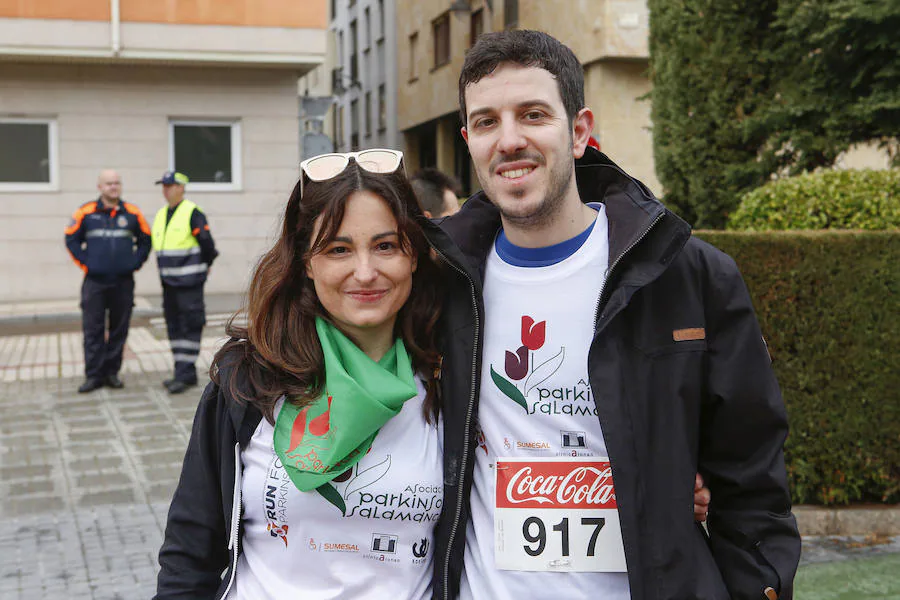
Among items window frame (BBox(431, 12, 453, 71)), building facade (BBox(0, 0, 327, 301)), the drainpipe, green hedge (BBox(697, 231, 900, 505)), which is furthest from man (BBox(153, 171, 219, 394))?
window frame (BBox(431, 12, 453, 71))

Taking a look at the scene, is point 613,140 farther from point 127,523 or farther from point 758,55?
point 127,523

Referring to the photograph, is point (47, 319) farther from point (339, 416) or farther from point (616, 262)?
point (616, 262)

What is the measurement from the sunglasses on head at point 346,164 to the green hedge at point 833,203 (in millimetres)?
4166

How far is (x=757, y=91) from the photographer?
9.33m

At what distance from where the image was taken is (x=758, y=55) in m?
9.11

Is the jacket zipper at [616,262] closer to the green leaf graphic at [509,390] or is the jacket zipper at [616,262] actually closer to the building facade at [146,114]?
the green leaf graphic at [509,390]

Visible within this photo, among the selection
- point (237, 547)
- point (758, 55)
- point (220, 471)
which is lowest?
point (237, 547)

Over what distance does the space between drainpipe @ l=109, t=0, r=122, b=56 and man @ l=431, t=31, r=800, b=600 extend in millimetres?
16100

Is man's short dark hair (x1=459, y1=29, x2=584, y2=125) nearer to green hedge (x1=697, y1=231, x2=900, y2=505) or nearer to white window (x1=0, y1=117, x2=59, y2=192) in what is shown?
green hedge (x1=697, y1=231, x2=900, y2=505)

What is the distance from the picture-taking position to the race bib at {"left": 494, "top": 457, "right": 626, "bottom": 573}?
87.8 inches

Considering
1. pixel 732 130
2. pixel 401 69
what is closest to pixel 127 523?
pixel 732 130

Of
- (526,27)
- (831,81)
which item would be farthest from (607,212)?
(526,27)

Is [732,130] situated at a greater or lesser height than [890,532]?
greater

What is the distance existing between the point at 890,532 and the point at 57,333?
11.6 metres
